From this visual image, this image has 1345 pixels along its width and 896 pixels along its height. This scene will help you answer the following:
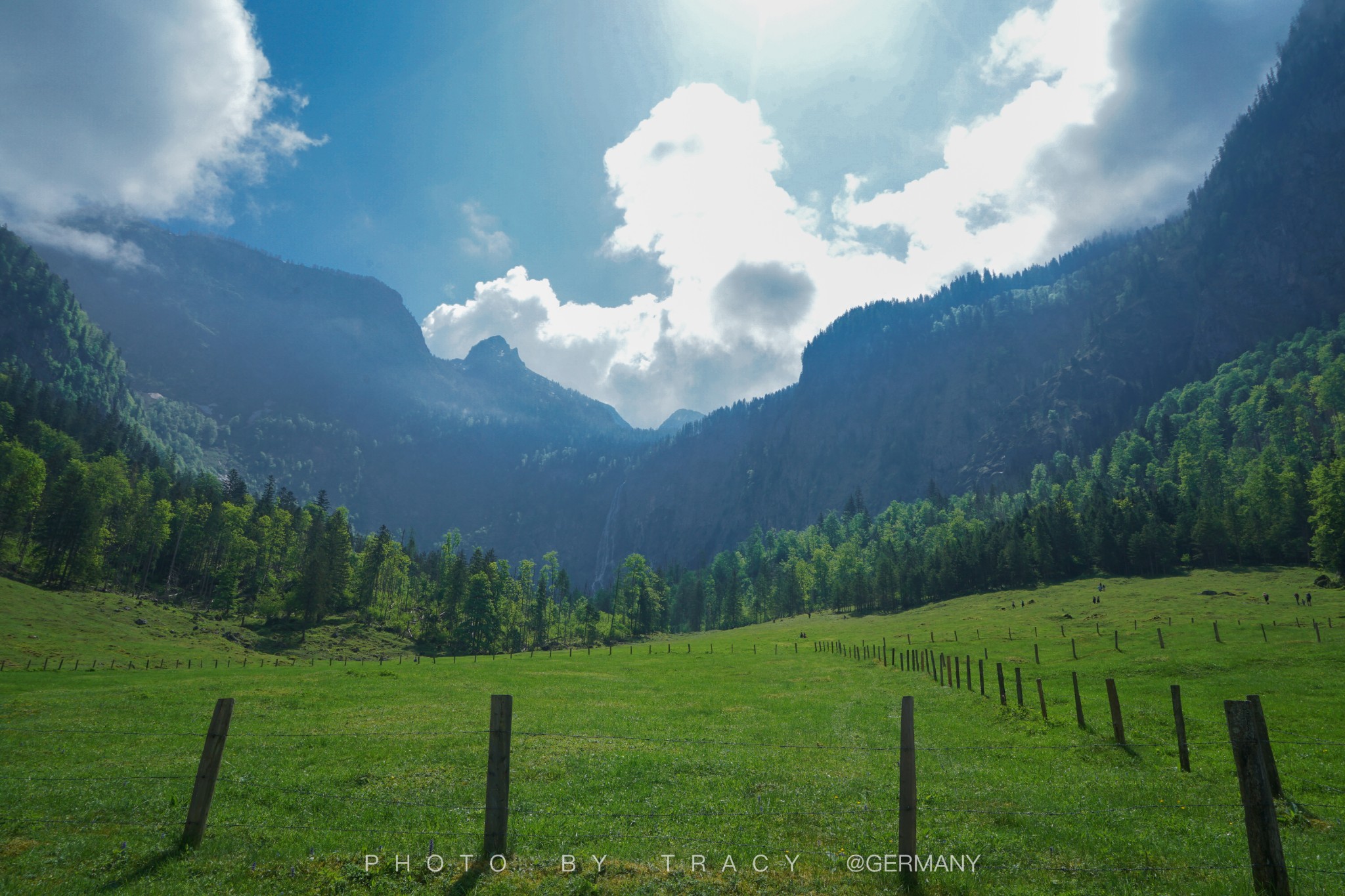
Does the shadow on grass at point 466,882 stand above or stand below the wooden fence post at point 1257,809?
below

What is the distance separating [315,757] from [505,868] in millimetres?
14733

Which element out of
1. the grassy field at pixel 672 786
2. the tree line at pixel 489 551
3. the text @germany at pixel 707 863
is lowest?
the grassy field at pixel 672 786

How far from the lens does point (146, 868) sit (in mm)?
11453

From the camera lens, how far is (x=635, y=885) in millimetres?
10789

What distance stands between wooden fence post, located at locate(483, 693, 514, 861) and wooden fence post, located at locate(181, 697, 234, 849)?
17.5ft

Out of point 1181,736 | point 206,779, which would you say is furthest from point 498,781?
point 1181,736

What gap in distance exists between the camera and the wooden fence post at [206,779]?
11775 millimetres

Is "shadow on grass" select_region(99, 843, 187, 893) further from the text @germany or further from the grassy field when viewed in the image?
the text @germany

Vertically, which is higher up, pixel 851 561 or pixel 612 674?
pixel 851 561

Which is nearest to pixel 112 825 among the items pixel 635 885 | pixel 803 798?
Answer: pixel 635 885

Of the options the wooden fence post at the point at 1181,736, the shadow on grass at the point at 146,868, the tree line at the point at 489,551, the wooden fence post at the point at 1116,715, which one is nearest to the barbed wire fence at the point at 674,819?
the shadow on grass at the point at 146,868

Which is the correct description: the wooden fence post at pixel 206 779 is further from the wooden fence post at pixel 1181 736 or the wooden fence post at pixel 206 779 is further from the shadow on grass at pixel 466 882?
the wooden fence post at pixel 1181 736

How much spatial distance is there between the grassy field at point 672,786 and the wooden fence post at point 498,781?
55cm

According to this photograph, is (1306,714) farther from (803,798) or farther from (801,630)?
(801,630)
